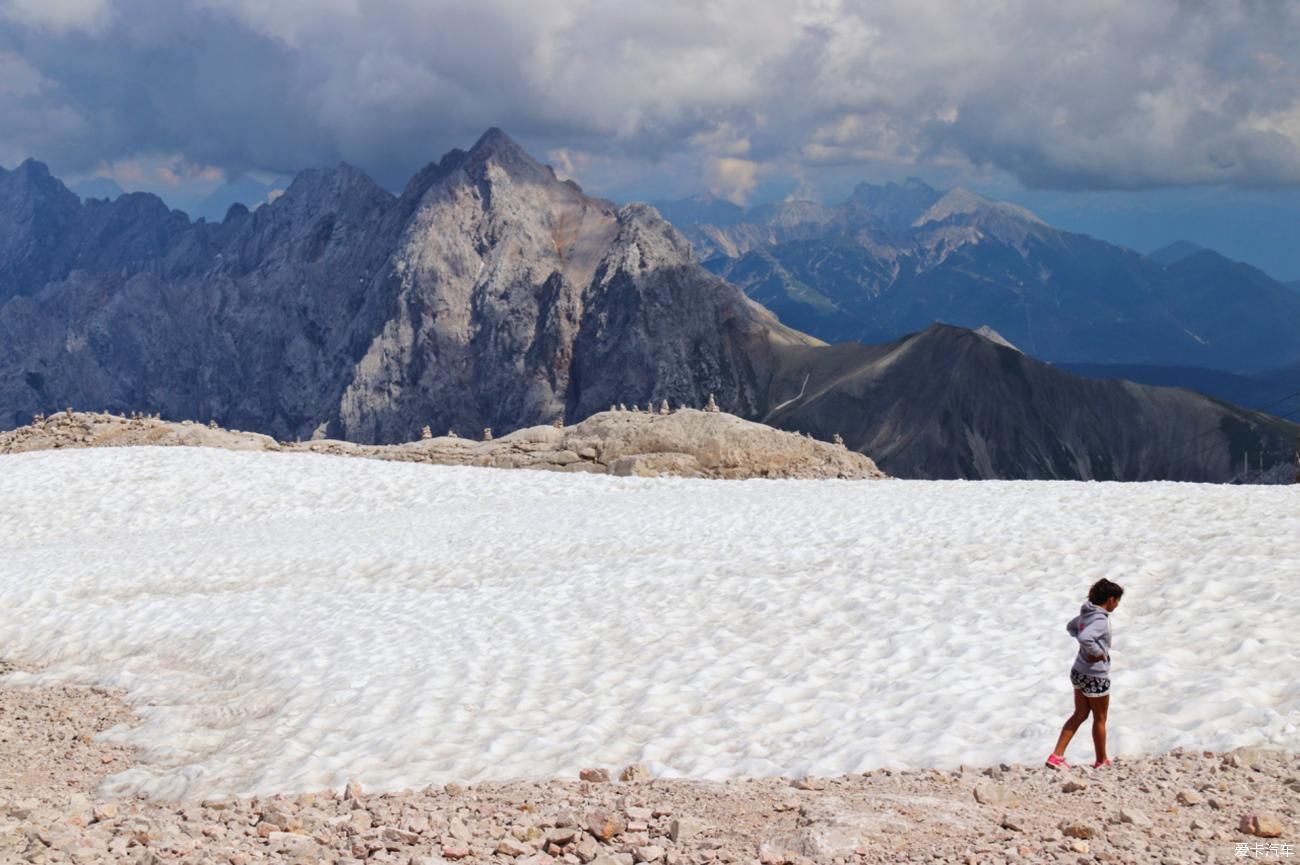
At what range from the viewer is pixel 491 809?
10.7 m

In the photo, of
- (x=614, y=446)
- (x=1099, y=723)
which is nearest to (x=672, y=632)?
(x=1099, y=723)

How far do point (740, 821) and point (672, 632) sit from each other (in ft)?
25.1

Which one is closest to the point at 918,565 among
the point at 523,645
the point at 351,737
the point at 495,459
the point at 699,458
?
the point at 523,645

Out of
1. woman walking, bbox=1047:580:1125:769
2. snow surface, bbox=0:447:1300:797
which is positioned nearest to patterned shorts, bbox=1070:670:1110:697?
woman walking, bbox=1047:580:1125:769

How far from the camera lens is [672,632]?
696 inches

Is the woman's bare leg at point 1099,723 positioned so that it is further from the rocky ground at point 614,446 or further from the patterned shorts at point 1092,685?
the rocky ground at point 614,446

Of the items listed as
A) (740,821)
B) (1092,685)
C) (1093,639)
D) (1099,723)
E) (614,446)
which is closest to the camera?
(740,821)

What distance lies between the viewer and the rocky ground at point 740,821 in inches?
354

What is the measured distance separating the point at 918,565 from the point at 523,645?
7945 millimetres

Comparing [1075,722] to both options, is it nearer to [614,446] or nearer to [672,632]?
[672,632]

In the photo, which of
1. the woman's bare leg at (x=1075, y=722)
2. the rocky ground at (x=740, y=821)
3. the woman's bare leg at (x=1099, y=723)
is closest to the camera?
the rocky ground at (x=740, y=821)

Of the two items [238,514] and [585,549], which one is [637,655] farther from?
[238,514]

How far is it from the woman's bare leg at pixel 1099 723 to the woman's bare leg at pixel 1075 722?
0.07 meters

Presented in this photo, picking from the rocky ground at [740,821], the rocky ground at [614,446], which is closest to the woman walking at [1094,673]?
the rocky ground at [740,821]
